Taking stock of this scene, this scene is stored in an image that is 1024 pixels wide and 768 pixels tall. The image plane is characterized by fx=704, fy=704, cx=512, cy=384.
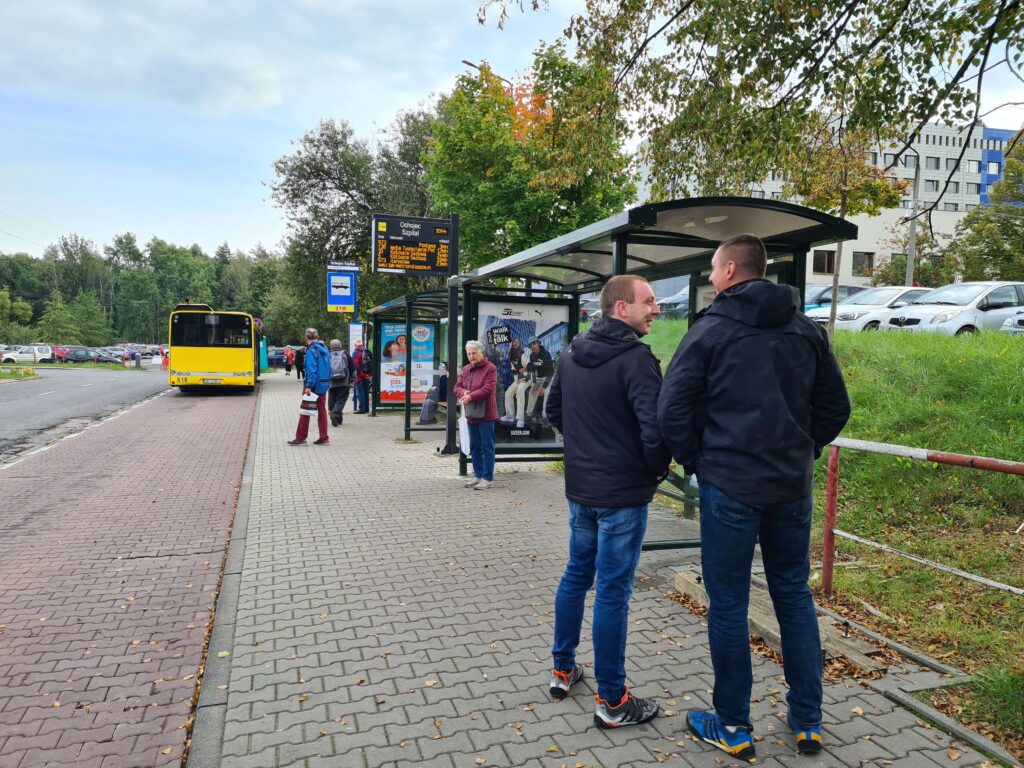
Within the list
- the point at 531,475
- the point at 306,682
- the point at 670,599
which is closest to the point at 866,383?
the point at 531,475

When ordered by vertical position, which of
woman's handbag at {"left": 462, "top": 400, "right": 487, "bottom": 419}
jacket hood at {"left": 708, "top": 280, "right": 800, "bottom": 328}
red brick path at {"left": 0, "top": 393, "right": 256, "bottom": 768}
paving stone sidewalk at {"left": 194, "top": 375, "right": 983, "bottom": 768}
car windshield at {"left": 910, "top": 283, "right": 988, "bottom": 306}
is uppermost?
car windshield at {"left": 910, "top": 283, "right": 988, "bottom": 306}

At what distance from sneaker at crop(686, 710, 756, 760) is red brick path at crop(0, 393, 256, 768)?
2208 mm

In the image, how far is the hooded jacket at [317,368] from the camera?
11609 mm

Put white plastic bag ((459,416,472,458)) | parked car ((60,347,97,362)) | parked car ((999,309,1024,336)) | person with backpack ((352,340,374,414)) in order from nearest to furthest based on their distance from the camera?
white plastic bag ((459,416,472,458)) → parked car ((999,309,1024,336)) → person with backpack ((352,340,374,414)) → parked car ((60,347,97,362))

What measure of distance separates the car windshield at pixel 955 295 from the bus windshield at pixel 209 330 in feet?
64.9

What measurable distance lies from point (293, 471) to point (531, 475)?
327 cm

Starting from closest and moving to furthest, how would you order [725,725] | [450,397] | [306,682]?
[725,725]
[306,682]
[450,397]

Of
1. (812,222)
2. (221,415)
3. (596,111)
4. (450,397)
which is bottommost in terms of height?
(221,415)

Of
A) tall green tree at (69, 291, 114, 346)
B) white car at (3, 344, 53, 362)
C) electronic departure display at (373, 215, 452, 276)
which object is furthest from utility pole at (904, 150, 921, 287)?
tall green tree at (69, 291, 114, 346)

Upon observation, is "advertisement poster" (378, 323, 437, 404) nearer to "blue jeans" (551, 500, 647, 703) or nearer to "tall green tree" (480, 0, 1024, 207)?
"tall green tree" (480, 0, 1024, 207)

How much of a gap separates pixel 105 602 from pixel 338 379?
9504mm

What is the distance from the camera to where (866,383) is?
892 cm

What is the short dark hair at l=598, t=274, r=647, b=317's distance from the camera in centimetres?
316

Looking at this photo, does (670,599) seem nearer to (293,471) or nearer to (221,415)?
(293,471)
